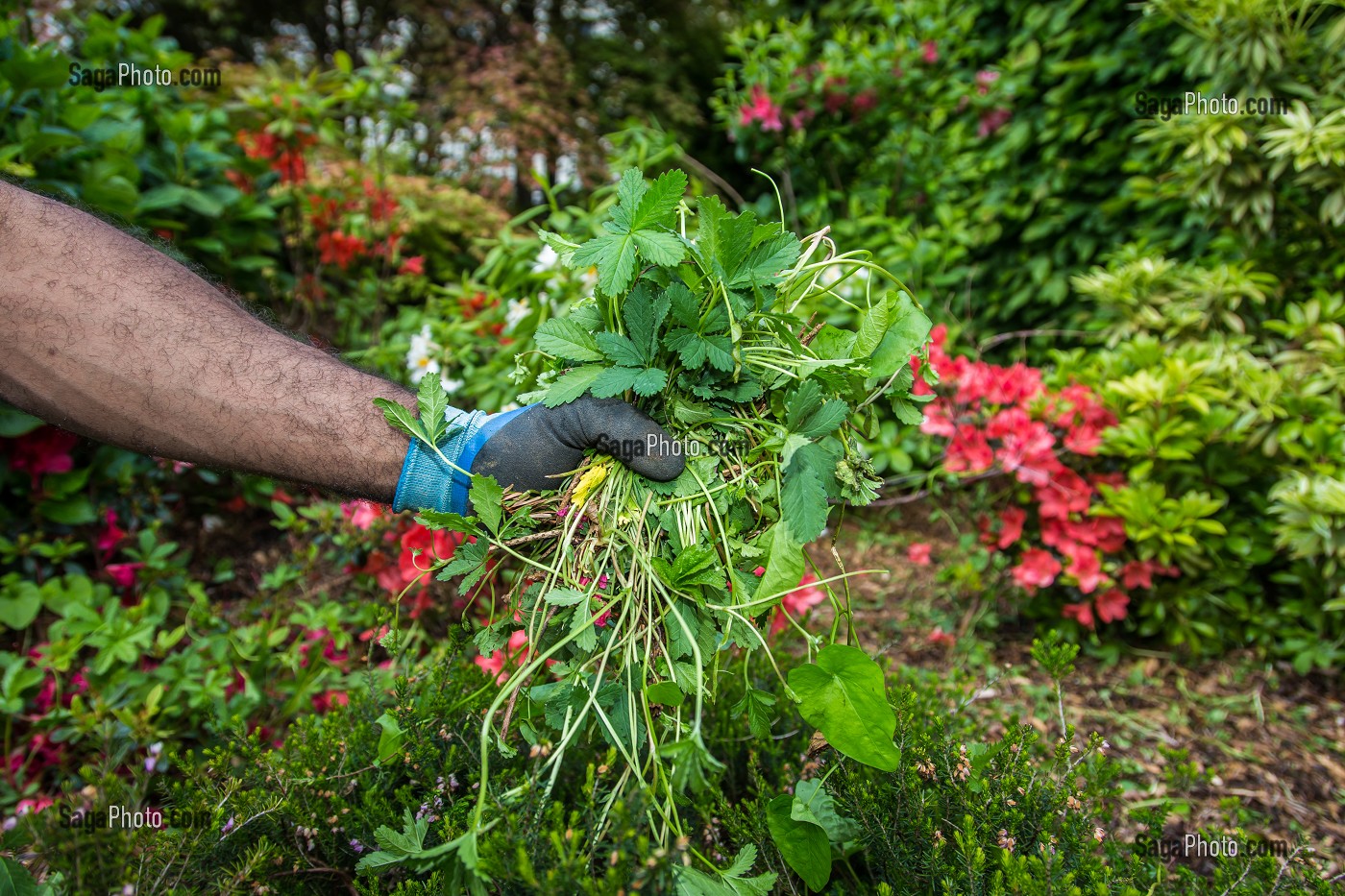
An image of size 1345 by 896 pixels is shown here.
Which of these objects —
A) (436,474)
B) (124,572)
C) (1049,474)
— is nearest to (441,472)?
(436,474)

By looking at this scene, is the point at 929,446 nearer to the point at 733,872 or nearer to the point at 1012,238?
the point at 1012,238

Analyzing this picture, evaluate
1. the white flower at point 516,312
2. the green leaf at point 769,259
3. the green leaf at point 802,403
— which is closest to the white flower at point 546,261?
the white flower at point 516,312

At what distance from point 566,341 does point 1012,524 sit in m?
2.03

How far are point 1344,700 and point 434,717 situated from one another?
9.84 feet

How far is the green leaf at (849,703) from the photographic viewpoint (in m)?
0.92

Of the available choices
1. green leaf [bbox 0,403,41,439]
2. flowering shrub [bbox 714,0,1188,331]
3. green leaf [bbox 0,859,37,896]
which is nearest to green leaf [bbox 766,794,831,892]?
green leaf [bbox 0,859,37,896]

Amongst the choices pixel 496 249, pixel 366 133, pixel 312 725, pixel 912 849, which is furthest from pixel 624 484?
pixel 366 133

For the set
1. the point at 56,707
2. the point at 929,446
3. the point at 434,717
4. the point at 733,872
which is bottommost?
the point at 56,707

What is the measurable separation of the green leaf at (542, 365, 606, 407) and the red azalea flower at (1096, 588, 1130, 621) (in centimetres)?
221

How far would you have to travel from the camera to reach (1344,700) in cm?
248

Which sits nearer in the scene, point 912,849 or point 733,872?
point 733,872

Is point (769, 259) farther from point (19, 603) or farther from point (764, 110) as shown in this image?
point (764, 110)

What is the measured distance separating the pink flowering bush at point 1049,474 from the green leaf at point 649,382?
1.70 metres

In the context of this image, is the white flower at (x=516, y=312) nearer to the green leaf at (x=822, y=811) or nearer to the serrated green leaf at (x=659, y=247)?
the serrated green leaf at (x=659, y=247)
